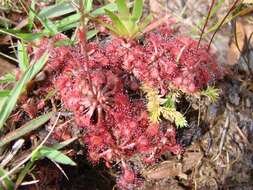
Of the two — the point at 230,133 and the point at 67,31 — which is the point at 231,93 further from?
the point at 67,31

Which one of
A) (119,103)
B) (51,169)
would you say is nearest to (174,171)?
(119,103)

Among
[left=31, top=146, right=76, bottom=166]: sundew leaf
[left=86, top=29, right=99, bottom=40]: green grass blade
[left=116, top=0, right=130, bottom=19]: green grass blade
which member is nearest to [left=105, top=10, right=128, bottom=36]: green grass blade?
[left=116, top=0, right=130, bottom=19]: green grass blade

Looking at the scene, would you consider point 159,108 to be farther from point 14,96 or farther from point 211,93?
point 14,96

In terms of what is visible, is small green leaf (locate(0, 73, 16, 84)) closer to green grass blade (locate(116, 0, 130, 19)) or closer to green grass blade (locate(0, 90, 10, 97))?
green grass blade (locate(0, 90, 10, 97))

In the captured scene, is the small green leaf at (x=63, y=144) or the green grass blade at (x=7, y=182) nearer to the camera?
the green grass blade at (x=7, y=182)

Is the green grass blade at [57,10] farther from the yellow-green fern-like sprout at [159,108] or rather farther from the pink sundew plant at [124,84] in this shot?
the yellow-green fern-like sprout at [159,108]

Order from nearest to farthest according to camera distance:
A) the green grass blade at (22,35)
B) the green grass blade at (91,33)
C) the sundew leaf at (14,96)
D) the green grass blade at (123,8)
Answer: the sundew leaf at (14,96) → the green grass blade at (123,8) → the green grass blade at (22,35) → the green grass blade at (91,33)

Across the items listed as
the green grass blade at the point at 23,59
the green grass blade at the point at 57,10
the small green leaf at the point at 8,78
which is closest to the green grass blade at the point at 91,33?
the green grass blade at the point at 57,10
